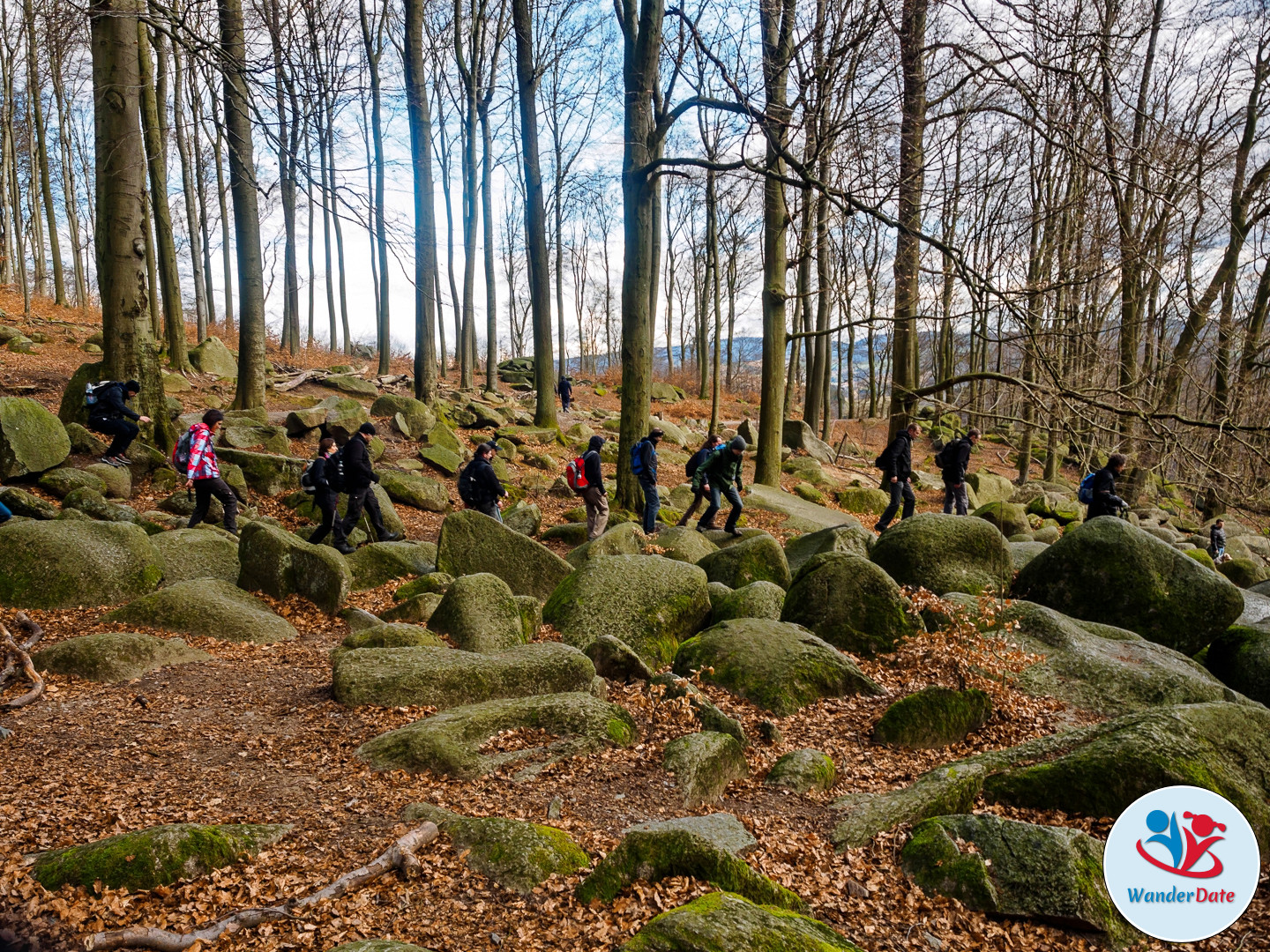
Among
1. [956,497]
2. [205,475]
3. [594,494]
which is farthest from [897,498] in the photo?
[205,475]

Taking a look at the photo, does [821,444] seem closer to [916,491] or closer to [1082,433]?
[916,491]

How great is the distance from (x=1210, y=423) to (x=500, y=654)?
5.42 meters

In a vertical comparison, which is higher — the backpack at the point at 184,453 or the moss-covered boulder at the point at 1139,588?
the backpack at the point at 184,453

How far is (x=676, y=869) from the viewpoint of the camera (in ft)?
11.8

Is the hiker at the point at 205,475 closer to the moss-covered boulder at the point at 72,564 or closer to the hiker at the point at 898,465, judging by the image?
the moss-covered boulder at the point at 72,564

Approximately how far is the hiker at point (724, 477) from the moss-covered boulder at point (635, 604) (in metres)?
3.91

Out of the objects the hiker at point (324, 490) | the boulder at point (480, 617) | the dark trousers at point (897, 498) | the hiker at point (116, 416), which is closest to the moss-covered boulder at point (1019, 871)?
the boulder at point (480, 617)

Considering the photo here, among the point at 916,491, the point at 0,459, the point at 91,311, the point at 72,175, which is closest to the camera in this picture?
the point at 0,459

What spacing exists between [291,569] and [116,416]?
4.22 m

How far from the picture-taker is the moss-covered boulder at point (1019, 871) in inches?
145

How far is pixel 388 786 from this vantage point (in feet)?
15.0

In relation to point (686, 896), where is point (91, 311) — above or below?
above

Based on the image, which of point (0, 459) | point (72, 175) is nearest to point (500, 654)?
point (0, 459)

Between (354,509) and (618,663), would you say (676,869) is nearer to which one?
(618,663)
